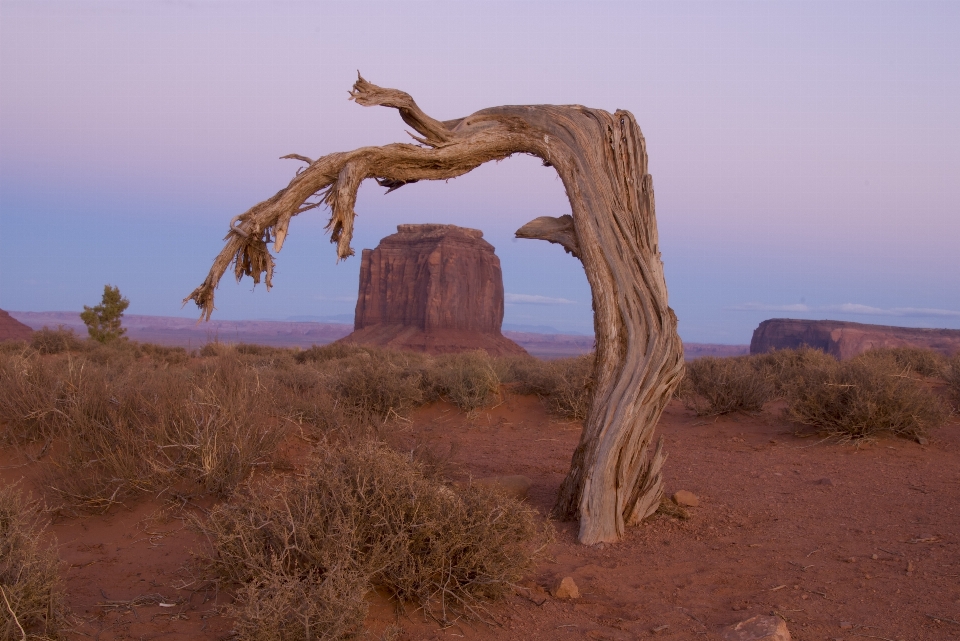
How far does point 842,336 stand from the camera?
41094mm

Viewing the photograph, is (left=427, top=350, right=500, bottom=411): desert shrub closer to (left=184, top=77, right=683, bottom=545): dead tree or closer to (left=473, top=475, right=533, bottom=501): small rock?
(left=473, top=475, right=533, bottom=501): small rock

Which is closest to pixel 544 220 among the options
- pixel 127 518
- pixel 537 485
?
pixel 537 485

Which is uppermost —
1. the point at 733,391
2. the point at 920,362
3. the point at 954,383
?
the point at 920,362

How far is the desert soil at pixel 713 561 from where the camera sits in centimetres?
366

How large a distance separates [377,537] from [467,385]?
25.7 feet

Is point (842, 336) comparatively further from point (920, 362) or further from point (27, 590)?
point (27, 590)

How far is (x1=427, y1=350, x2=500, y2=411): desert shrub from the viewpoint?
11.0m

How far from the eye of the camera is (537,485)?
7.04 metres

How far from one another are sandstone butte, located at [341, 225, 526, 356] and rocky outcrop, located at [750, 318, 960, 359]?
21.7 meters

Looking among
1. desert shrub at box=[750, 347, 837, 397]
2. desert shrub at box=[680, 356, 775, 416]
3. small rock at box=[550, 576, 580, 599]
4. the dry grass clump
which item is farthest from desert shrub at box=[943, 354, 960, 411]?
the dry grass clump

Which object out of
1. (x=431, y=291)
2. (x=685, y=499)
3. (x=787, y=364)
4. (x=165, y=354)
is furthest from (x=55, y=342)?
(x=431, y=291)

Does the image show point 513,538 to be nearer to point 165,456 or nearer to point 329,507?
point 329,507

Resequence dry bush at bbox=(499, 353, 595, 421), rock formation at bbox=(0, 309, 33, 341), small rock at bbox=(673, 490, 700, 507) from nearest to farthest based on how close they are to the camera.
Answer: small rock at bbox=(673, 490, 700, 507) < dry bush at bbox=(499, 353, 595, 421) < rock formation at bbox=(0, 309, 33, 341)

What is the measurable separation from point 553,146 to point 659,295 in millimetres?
1490
